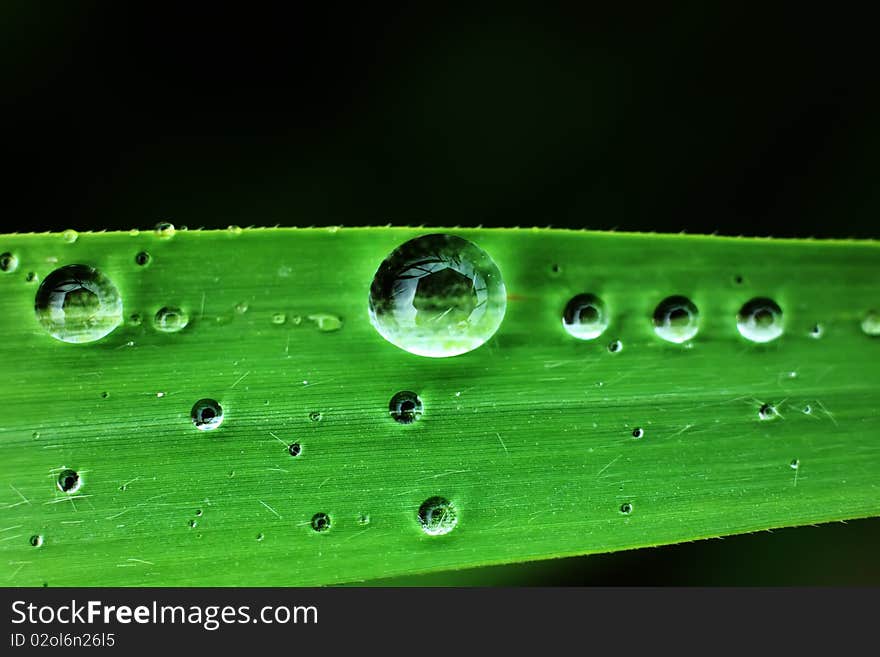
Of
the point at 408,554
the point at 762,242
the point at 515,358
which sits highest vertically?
the point at 762,242

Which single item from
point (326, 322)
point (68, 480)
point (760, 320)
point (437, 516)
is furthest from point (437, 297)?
point (68, 480)

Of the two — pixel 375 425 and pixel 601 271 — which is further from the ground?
pixel 601 271

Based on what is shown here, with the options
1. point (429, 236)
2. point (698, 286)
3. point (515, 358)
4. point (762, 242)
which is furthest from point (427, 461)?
point (762, 242)

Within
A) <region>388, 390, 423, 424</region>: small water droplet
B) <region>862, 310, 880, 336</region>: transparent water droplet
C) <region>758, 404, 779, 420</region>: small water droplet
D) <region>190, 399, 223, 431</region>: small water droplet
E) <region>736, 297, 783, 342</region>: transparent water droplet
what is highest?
<region>736, 297, 783, 342</region>: transparent water droplet

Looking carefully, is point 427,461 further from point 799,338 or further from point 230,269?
point 799,338

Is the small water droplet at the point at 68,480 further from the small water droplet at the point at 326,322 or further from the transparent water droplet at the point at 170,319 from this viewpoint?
the small water droplet at the point at 326,322

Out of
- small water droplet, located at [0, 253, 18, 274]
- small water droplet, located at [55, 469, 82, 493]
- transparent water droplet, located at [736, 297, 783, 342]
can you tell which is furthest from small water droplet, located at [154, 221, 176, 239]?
transparent water droplet, located at [736, 297, 783, 342]

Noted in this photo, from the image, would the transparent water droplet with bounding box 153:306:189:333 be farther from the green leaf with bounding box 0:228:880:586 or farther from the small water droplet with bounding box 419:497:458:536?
the small water droplet with bounding box 419:497:458:536
